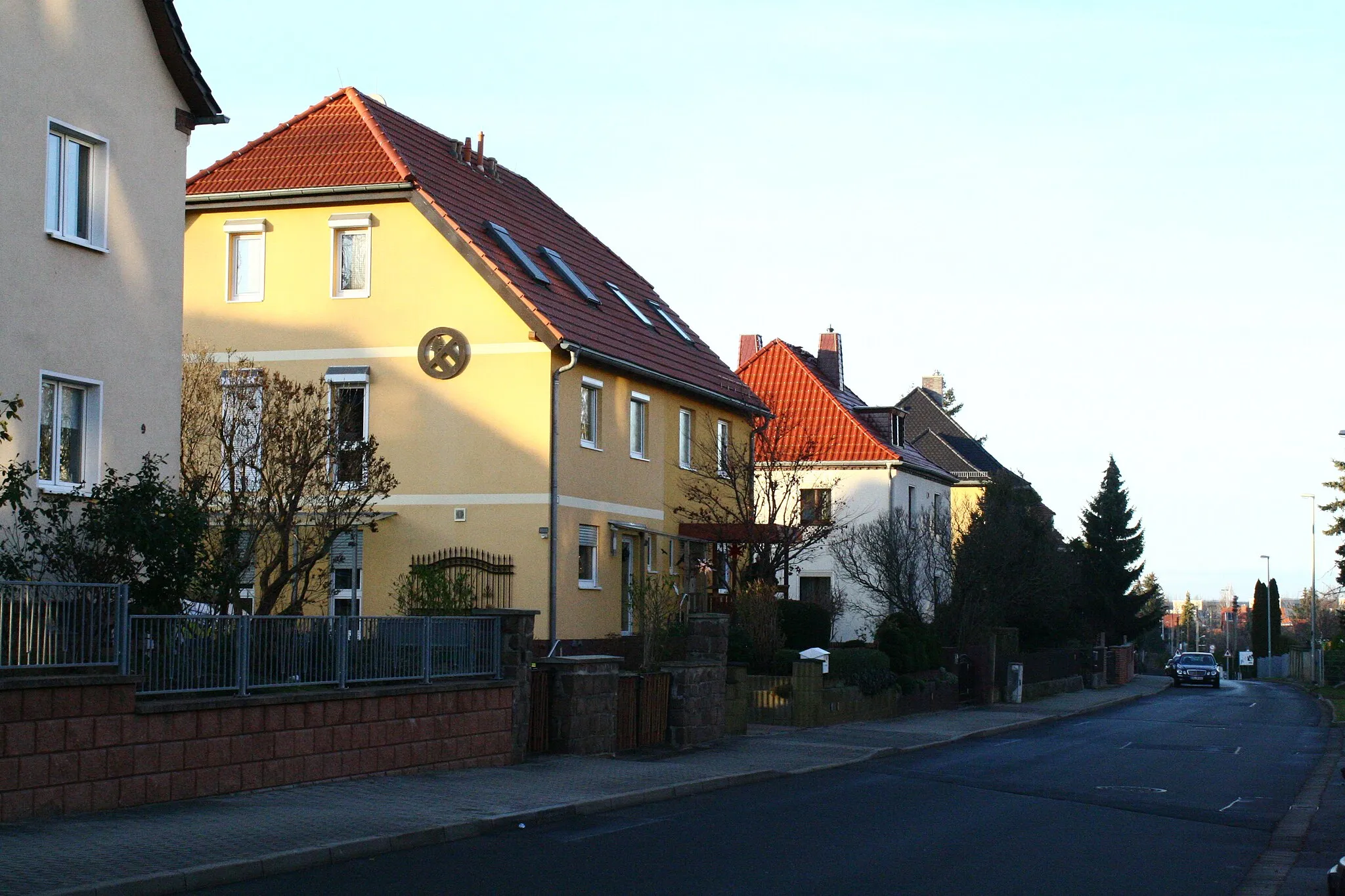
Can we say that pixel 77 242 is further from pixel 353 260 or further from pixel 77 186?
pixel 353 260

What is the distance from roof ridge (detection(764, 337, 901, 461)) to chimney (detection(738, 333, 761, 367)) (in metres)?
1.52

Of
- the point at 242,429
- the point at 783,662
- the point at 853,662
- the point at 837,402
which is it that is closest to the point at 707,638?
the point at 783,662

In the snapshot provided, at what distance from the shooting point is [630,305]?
33875 mm

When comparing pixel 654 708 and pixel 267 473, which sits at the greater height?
pixel 267 473

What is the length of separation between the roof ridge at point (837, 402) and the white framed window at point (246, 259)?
2497 cm

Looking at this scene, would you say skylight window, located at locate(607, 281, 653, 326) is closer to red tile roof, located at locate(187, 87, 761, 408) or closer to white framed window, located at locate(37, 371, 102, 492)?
red tile roof, located at locate(187, 87, 761, 408)

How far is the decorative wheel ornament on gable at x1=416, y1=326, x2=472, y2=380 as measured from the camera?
27.8 metres

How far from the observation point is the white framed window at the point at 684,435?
33.2m

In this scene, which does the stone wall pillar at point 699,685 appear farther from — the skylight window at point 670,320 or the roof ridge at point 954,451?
the roof ridge at point 954,451

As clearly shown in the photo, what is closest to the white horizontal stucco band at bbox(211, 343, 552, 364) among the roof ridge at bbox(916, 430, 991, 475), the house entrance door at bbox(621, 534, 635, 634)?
the house entrance door at bbox(621, 534, 635, 634)

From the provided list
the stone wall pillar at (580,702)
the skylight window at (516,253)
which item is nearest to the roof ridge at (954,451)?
the skylight window at (516,253)

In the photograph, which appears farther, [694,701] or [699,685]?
[699,685]

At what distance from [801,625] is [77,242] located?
18.5 m

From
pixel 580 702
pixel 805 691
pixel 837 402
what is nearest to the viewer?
pixel 580 702
